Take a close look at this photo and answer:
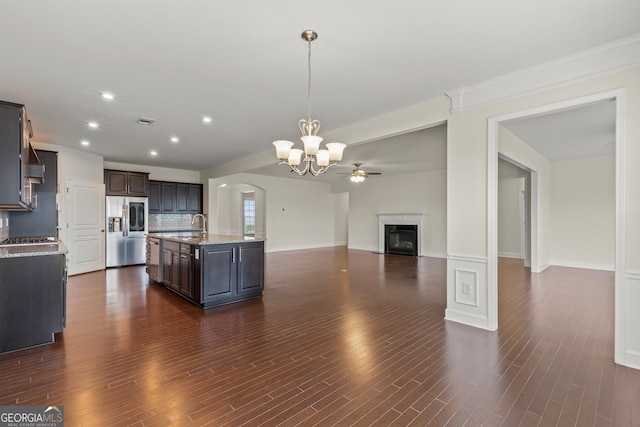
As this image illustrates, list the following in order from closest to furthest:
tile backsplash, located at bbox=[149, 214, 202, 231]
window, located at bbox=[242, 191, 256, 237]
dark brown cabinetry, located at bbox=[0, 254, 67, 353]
A: dark brown cabinetry, located at bbox=[0, 254, 67, 353], tile backsplash, located at bbox=[149, 214, 202, 231], window, located at bbox=[242, 191, 256, 237]

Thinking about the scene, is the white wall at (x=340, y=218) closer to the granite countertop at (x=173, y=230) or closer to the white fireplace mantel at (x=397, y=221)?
the white fireplace mantel at (x=397, y=221)

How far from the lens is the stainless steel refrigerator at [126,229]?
7164 millimetres

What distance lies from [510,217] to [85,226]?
1077 centimetres

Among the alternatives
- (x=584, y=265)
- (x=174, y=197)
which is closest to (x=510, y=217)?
(x=584, y=265)

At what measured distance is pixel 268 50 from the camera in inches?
106

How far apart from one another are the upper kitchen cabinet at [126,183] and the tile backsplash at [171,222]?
2.82 feet

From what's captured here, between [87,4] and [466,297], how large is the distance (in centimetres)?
436

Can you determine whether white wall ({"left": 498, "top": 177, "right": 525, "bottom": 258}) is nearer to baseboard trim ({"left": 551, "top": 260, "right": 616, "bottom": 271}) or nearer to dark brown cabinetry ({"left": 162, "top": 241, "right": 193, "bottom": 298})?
baseboard trim ({"left": 551, "top": 260, "right": 616, "bottom": 271})

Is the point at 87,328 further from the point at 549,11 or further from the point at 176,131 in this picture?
the point at 549,11

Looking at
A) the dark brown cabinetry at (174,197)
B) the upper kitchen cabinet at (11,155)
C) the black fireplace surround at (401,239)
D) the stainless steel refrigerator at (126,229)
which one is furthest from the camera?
Result: the black fireplace surround at (401,239)

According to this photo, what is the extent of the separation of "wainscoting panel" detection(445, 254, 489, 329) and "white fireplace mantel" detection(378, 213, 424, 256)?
236 inches

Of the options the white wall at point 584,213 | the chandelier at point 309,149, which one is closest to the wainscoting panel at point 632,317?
the chandelier at point 309,149

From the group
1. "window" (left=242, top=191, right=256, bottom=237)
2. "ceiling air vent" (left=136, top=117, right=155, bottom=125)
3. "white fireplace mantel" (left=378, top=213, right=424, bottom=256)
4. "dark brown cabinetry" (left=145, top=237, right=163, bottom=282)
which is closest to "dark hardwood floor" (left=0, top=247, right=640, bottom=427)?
"dark brown cabinetry" (left=145, top=237, right=163, bottom=282)

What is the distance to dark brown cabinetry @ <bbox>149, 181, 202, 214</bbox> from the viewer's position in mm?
8125
